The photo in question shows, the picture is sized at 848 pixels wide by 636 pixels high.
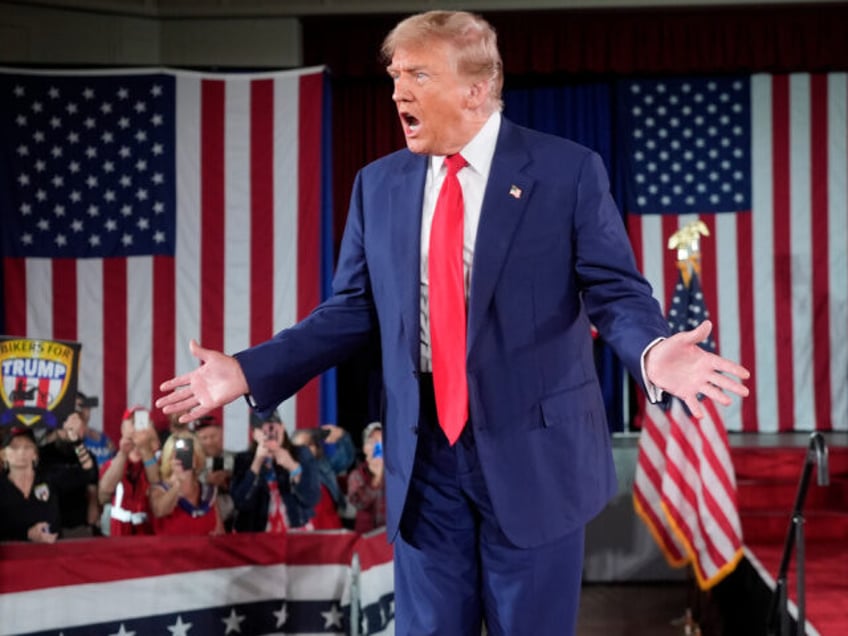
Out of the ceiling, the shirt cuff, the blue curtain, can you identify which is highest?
the ceiling

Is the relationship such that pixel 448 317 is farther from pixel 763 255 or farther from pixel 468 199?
pixel 763 255

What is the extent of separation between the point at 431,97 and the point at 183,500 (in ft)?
10.9

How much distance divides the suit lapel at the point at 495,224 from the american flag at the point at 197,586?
233 centimetres

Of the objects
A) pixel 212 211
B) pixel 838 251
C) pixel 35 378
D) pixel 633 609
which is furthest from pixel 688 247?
pixel 35 378

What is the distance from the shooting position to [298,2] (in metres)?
8.61

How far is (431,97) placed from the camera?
1.70 metres

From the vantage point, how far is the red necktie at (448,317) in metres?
1.69

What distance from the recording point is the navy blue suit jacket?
1682 mm

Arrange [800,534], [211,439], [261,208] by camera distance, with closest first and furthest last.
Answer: [800,534], [211,439], [261,208]

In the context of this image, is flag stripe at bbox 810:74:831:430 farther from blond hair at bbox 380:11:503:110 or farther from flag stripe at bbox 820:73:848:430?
blond hair at bbox 380:11:503:110

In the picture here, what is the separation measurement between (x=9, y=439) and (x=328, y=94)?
375 cm

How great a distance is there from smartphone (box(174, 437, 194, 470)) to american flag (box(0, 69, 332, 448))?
2.80 metres

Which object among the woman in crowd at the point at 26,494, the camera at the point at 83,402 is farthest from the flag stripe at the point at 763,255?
the woman in crowd at the point at 26,494

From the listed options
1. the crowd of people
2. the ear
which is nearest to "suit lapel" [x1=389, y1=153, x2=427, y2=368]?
the ear
